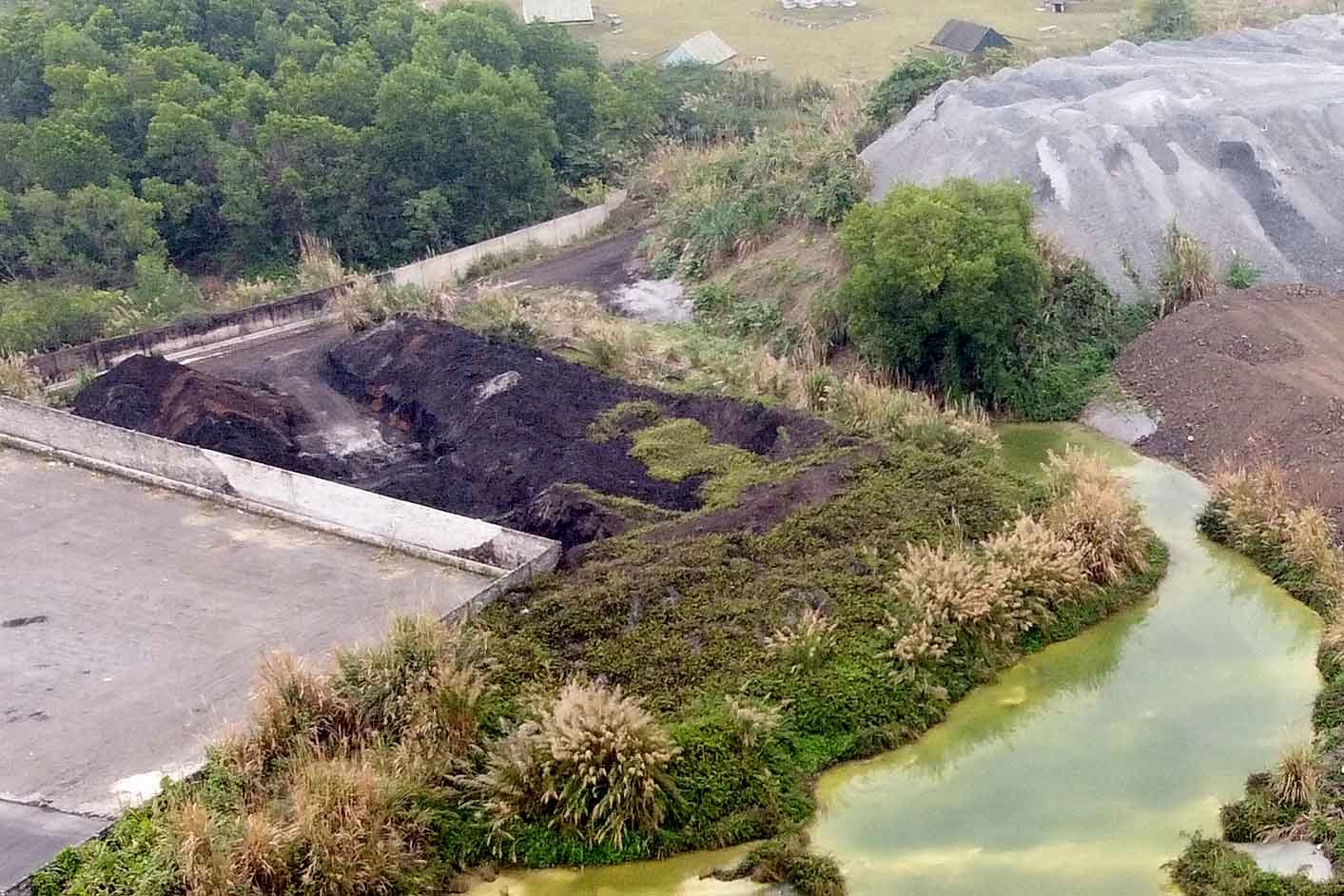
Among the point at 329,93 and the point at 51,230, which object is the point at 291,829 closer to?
the point at 51,230

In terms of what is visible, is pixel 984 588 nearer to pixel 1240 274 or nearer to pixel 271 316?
pixel 1240 274

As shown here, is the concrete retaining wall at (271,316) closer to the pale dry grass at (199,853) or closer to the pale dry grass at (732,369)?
the pale dry grass at (732,369)

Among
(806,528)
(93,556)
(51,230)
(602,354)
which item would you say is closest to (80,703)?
(93,556)

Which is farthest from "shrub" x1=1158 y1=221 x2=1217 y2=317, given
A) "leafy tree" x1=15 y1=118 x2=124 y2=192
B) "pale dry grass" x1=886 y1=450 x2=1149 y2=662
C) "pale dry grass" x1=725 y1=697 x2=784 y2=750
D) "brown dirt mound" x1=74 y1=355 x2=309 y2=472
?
"leafy tree" x1=15 y1=118 x2=124 y2=192

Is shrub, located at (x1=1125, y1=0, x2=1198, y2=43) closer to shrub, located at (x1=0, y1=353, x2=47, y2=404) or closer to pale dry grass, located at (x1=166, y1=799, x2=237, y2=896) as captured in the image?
shrub, located at (x1=0, y1=353, x2=47, y2=404)

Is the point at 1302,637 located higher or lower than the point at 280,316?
lower

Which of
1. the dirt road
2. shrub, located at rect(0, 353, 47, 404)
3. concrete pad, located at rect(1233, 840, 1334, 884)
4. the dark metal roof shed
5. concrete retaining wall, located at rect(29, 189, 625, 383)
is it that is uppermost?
the dark metal roof shed
